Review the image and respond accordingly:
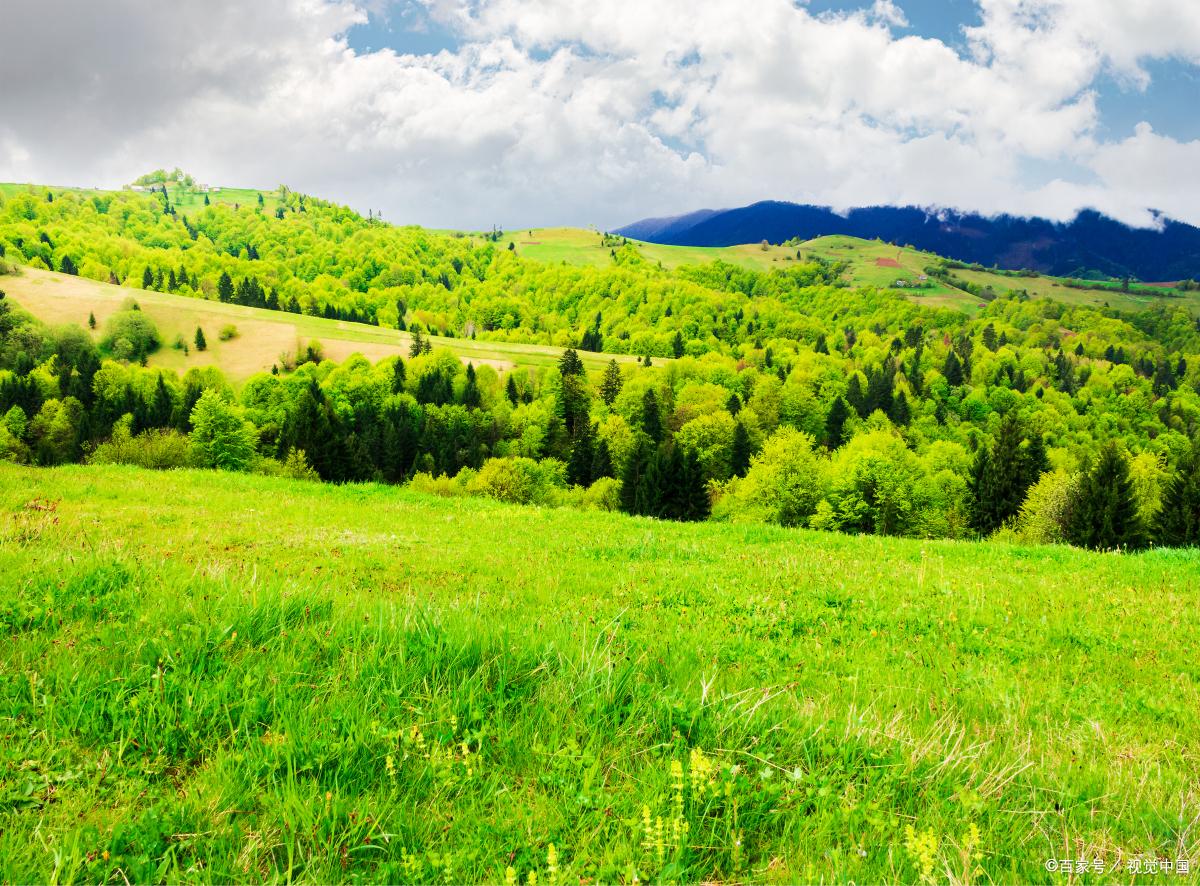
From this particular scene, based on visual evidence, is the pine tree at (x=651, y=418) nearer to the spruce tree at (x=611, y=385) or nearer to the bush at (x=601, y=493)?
the spruce tree at (x=611, y=385)

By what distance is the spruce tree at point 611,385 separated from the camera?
156500 mm

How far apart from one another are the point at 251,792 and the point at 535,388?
165 metres

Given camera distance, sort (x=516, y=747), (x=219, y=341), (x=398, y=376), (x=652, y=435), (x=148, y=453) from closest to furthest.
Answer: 1. (x=516, y=747)
2. (x=148, y=453)
3. (x=652, y=435)
4. (x=398, y=376)
5. (x=219, y=341)

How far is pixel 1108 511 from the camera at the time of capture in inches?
2415

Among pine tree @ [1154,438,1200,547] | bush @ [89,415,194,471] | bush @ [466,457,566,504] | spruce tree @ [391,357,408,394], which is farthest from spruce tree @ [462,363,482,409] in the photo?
pine tree @ [1154,438,1200,547]

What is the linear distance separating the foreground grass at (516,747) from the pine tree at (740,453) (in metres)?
113

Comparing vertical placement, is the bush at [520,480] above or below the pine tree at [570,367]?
below

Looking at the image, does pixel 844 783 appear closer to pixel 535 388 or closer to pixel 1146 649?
pixel 1146 649

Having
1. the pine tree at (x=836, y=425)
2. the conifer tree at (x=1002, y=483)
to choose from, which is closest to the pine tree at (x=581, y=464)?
the pine tree at (x=836, y=425)

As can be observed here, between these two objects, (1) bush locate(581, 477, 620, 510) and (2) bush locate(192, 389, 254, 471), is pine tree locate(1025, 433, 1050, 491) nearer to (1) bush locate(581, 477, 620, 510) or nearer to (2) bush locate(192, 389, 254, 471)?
(1) bush locate(581, 477, 620, 510)

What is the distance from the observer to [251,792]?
291cm

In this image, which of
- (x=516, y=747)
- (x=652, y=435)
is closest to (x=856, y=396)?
(x=652, y=435)

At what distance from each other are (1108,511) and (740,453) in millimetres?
63262

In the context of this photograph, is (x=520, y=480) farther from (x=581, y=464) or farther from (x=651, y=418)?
(x=651, y=418)
